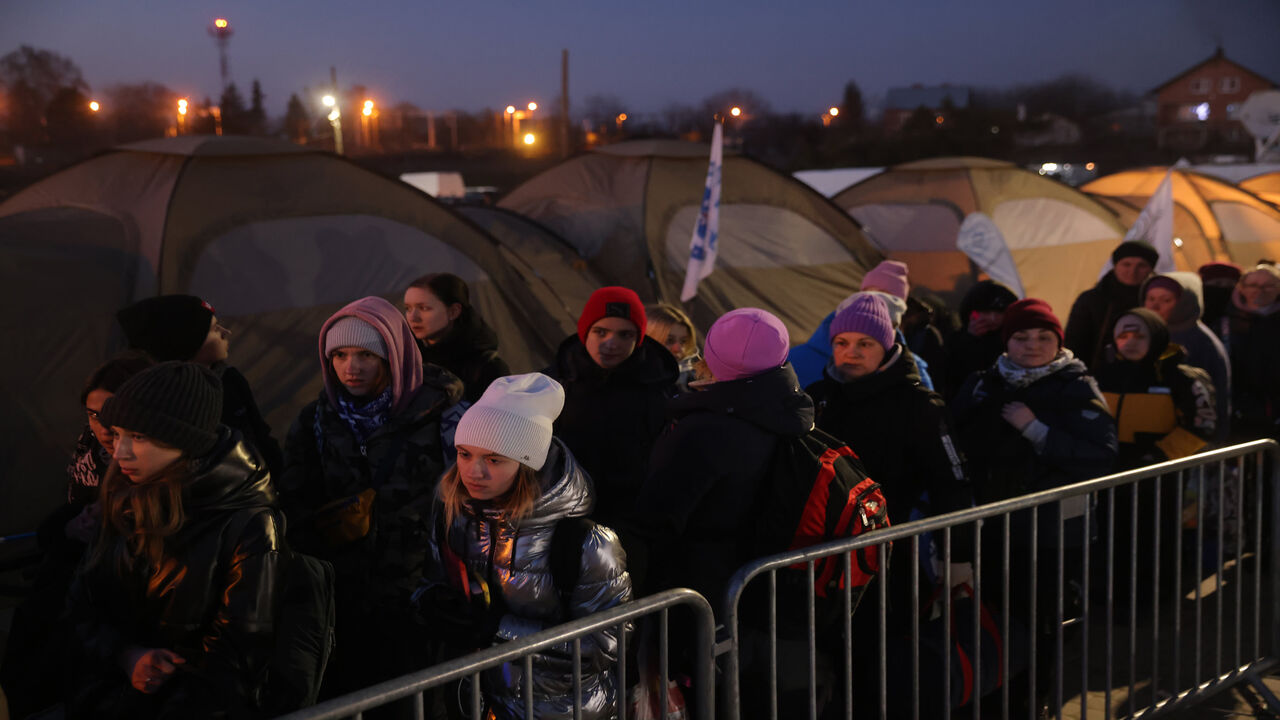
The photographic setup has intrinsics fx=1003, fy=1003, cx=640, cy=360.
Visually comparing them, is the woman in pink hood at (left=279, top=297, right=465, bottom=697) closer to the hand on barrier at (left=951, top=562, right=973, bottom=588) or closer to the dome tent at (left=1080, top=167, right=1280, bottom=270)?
the hand on barrier at (left=951, top=562, right=973, bottom=588)

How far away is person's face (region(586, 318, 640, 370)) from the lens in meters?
4.14

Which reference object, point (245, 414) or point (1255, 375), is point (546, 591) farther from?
point (1255, 375)

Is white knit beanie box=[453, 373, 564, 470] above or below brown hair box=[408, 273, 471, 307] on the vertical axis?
below

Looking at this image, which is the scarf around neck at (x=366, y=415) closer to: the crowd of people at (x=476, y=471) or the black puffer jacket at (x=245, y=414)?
the crowd of people at (x=476, y=471)

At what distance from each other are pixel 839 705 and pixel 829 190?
19483 millimetres

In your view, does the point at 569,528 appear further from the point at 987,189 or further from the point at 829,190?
the point at 829,190

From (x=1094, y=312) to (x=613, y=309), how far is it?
4.20 m

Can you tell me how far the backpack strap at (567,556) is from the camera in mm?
2586

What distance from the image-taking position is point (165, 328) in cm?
401

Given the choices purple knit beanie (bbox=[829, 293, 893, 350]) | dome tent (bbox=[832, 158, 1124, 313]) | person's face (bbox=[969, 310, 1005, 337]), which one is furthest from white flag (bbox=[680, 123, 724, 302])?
dome tent (bbox=[832, 158, 1124, 313])

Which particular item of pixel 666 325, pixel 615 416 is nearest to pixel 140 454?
pixel 615 416

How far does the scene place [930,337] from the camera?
6438 millimetres

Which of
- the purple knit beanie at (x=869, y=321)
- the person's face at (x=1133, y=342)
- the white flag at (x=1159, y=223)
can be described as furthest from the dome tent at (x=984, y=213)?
the purple knit beanie at (x=869, y=321)

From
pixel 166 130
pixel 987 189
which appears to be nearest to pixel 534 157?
pixel 166 130
